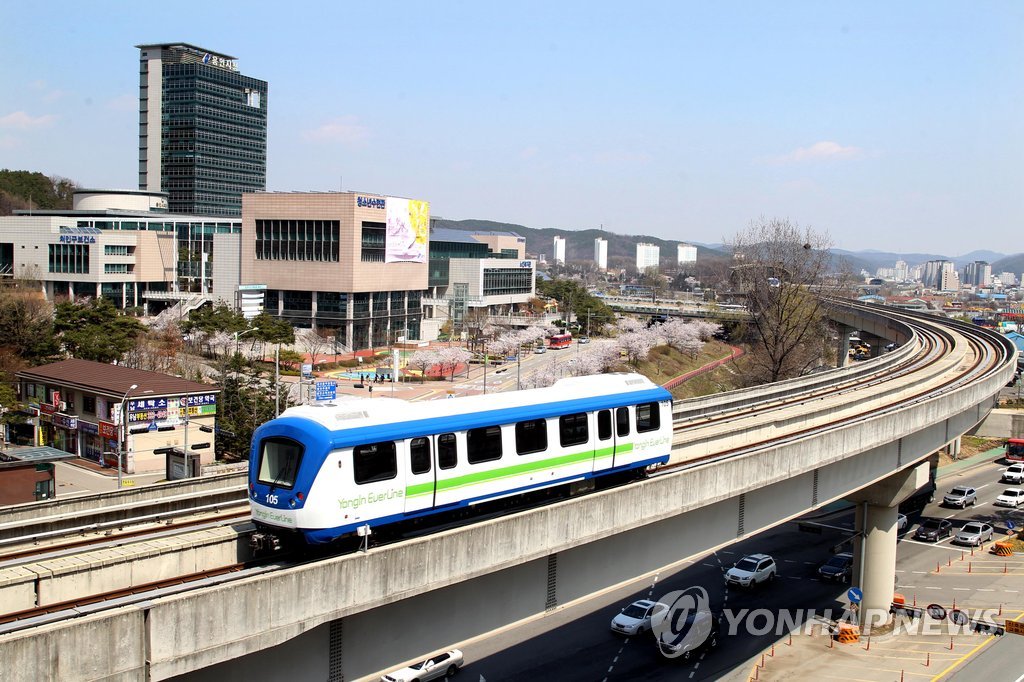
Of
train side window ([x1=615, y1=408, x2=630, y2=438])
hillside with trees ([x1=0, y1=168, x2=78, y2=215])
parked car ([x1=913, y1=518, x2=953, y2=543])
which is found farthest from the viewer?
hillside with trees ([x1=0, y1=168, x2=78, y2=215])

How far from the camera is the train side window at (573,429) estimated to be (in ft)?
52.8

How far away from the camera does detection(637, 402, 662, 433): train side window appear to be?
1772cm

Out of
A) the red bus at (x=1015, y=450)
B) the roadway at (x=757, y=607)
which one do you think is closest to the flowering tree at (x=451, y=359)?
the roadway at (x=757, y=607)

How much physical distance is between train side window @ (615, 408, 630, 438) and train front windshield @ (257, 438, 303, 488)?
691 cm

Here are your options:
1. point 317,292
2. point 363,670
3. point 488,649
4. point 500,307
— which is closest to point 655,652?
point 488,649

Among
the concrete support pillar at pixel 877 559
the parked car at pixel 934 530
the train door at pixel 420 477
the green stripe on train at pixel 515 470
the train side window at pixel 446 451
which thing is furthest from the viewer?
the parked car at pixel 934 530

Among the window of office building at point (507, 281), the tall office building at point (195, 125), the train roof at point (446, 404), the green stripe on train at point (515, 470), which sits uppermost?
the tall office building at point (195, 125)

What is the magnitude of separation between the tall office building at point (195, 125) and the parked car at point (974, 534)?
12823 centimetres

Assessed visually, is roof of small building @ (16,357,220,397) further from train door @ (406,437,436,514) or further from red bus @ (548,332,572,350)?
red bus @ (548,332,572,350)

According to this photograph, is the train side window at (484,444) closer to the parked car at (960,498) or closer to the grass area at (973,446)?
the parked car at (960,498)

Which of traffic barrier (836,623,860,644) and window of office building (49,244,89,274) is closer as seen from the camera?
traffic barrier (836,623,860,644)

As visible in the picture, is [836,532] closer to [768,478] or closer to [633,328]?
[768,478]

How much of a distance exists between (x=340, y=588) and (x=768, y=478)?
1137cm

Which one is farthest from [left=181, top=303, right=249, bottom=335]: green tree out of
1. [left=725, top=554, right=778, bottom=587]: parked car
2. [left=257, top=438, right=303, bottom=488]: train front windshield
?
[left=257, top=438, right=303, bottom=488]: train front windshield
